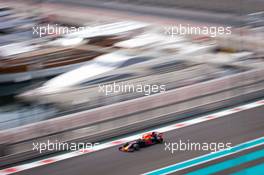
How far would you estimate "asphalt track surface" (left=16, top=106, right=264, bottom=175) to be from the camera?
176 inches

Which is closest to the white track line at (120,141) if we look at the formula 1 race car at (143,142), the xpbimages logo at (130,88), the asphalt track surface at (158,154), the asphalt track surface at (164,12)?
the asphalt track surface at (158,154)

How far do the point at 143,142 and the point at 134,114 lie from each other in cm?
62

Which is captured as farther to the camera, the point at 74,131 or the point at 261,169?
the point at 74,131

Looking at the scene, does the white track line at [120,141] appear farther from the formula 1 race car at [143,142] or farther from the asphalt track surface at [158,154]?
the formula 1 race car at [143,142]

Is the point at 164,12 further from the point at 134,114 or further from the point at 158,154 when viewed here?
the point at 158,154

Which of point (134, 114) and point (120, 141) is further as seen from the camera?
point (134, 114)

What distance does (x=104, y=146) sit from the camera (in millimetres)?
5004

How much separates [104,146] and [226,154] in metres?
1.11

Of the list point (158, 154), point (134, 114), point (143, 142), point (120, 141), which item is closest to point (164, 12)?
point (134, 114)

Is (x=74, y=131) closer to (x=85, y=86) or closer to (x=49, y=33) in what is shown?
(x=85, y=86)

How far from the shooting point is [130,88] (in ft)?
20.1

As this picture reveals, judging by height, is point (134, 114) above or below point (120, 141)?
above

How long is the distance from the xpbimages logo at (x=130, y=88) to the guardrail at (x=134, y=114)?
0.37m

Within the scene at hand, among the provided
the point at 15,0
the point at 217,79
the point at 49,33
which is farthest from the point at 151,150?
the point at 15,0
